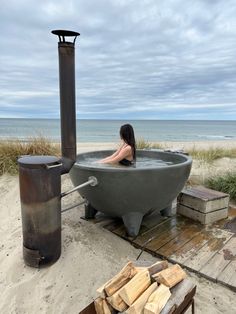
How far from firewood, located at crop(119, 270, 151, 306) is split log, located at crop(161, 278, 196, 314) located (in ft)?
0.55

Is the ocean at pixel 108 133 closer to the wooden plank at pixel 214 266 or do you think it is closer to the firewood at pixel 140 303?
the wooden plank at pixel 214 266

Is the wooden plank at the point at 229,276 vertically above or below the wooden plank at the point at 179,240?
below

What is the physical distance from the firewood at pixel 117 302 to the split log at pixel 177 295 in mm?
235

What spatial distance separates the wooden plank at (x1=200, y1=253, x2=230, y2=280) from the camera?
103 inches

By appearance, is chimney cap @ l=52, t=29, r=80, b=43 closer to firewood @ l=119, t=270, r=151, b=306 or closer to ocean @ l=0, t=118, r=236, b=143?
firewood @ l=119, t=270, r=151, b=306

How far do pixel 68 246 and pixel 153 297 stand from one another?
5.03ft

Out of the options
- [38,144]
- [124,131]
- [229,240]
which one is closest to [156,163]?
[124,131]

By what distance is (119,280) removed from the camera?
1.78 metres

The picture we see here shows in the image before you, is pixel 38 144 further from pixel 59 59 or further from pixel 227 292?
pixel 227 292

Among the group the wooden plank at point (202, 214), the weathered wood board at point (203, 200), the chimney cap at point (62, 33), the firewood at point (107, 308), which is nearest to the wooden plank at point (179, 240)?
the wooden plank at point (202, 214)

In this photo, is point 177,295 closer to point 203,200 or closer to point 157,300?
point 157,300

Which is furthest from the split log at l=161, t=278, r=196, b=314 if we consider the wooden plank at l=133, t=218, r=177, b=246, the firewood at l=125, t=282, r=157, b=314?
the wooden plank at l=133, t=218, r=177, b=246

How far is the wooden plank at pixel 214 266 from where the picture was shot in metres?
2.61

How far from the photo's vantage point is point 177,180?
10.2 ft
